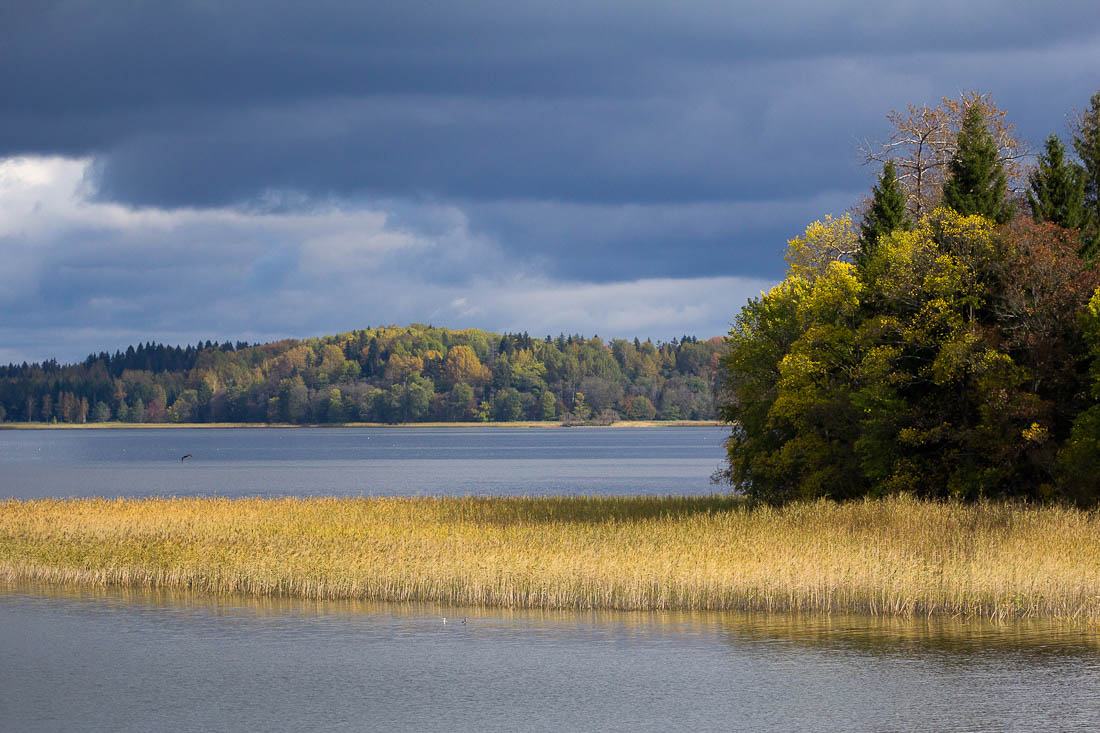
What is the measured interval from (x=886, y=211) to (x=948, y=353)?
12868 mm

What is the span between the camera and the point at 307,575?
33.3 m

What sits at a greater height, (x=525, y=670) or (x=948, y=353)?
(x=948, y=353)

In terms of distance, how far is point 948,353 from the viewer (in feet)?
148


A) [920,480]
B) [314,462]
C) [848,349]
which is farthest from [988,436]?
[314,462]

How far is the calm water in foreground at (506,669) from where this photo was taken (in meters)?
20.4

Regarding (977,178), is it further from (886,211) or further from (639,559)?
(639,559)

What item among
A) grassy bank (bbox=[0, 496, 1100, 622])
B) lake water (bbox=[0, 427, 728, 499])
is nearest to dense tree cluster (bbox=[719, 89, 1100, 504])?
grassy bank (bbox=[0, 496, 1100, 622])

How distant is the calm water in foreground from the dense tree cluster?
18.7 m

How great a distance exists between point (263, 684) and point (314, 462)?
11791cm

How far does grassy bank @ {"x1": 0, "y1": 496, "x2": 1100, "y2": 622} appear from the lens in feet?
98.0

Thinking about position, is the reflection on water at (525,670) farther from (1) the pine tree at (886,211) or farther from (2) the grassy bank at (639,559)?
(1) the pine tree at (886,211)

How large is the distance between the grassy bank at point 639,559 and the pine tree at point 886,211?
17.1m

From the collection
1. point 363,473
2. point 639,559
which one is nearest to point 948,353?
point 639,559

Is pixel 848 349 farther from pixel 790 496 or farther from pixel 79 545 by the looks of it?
pixel 79 545
